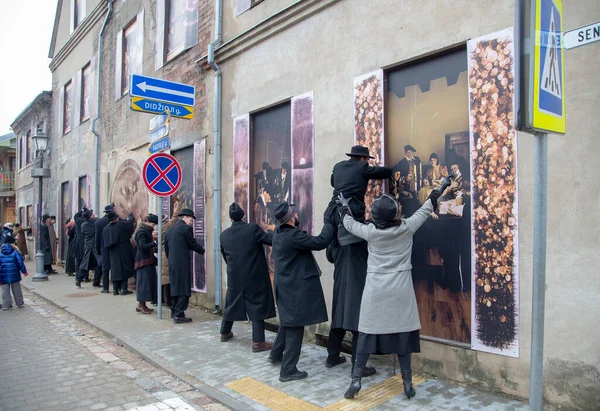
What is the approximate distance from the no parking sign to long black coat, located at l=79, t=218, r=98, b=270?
547 cm

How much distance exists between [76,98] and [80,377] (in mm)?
13624

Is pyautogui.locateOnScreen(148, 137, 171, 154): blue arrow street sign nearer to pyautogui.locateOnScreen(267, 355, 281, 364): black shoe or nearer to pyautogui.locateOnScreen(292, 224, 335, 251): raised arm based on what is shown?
pyautogui.locateOnScreen(292, 224, 335, 251): raised arm

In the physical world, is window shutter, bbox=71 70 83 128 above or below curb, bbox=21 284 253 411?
above

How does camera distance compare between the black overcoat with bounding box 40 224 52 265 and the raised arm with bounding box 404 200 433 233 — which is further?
the black overcoat with bounding box 40 224 52 265

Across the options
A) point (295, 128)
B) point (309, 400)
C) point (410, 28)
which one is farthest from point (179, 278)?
point (410, 28)

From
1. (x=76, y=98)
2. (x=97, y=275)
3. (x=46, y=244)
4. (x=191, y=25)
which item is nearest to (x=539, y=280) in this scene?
(x=191, y=25)

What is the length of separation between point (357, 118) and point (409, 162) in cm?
91

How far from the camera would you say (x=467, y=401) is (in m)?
4.20

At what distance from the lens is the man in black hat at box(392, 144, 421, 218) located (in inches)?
201

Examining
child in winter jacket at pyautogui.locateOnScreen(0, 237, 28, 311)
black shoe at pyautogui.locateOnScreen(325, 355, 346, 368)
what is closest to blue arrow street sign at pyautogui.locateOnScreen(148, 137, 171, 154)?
child in winter jacket at pyautogui.locateOnScreen(0, 237, 28, 311)

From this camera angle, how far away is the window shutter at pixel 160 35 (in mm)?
10570

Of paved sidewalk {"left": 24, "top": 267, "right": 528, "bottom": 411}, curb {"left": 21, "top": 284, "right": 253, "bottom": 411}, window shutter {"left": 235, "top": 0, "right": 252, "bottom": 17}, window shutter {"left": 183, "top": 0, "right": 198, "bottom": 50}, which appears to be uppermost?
window shutter {"left": 183, "top": 0, "right": 198, "bottom": 50}

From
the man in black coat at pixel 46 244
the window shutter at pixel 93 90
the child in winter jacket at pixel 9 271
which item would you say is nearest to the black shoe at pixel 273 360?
the child in winter jacket at pixel 9 271

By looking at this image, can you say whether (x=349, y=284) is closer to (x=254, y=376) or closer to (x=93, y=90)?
(x=254, y=376)
